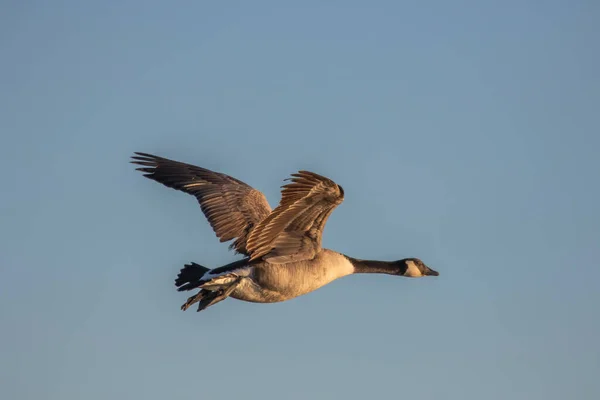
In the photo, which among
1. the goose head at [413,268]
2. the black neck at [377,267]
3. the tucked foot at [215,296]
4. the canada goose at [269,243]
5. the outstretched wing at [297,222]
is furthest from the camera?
the goose head at [413,268]

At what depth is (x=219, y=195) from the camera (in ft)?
51.3

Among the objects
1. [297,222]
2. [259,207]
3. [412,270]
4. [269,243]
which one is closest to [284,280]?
[269,243]

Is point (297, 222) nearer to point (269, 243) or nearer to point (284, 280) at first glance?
point (269, 243)

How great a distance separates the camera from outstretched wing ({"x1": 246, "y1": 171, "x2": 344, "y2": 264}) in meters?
12.1

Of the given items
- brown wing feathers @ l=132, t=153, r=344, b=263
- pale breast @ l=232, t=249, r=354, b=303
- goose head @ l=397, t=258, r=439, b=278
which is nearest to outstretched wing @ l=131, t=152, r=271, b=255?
brown wing feathers @ l=132, t=153, r=344, b=263

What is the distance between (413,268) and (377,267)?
854 mm

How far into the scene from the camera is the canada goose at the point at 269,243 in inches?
490

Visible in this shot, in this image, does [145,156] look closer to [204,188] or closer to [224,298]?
[204,188]

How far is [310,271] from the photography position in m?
13.7

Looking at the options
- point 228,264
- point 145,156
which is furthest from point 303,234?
point 145,156


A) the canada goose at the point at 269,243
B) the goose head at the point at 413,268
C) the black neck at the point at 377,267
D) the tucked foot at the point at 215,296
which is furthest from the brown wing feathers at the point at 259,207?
the goose head at the point at 413,268

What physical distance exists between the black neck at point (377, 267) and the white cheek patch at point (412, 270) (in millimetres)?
77

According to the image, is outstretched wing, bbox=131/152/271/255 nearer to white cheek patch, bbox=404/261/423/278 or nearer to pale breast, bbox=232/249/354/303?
pale breast, bbox=232/249/354/303

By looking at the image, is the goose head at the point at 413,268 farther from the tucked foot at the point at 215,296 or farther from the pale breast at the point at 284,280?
the tucked foot at the point at 215,296
